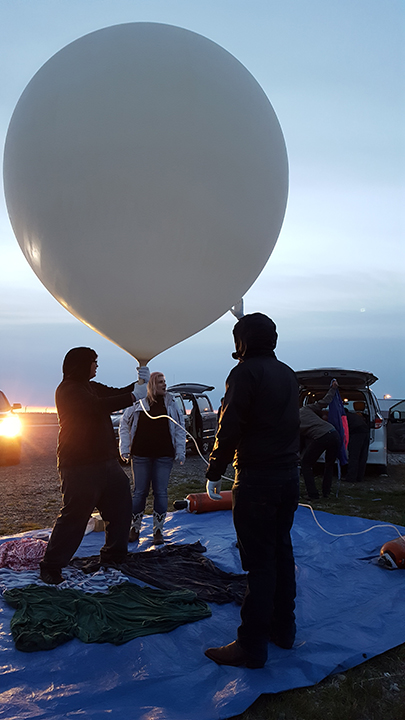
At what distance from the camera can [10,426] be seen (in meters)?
8.97

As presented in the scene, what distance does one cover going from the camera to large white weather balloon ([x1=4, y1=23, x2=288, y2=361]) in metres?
2.56

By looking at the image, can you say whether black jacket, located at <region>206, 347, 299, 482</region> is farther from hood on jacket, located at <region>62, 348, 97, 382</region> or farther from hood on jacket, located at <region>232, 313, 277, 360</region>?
hood on jacket, located at <region>62, 348, 97, 382</region>

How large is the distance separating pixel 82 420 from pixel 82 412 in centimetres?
6

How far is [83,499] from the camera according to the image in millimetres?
3496

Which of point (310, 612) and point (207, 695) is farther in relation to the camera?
point (310, 612)

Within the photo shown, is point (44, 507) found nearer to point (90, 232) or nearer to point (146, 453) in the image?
point (146, 453)

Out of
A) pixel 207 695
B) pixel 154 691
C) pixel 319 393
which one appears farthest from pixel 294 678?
pixel 319 393

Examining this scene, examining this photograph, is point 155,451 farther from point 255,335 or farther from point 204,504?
point 255,335

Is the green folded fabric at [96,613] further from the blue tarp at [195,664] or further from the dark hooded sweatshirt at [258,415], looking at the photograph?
the dark hooded sweatshirt at [258,415]

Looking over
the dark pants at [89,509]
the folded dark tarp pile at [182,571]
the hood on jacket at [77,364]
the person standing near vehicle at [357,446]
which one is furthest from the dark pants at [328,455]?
the hood on jacket at [77,364]

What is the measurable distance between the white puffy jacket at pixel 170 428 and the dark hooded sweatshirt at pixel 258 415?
76.0 inches

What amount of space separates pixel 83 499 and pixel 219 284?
6.21 feet

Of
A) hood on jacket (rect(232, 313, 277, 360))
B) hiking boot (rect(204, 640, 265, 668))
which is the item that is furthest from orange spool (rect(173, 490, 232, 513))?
hood on jacket (rect(232, 313, 277, 360))

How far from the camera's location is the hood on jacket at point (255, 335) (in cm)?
263
